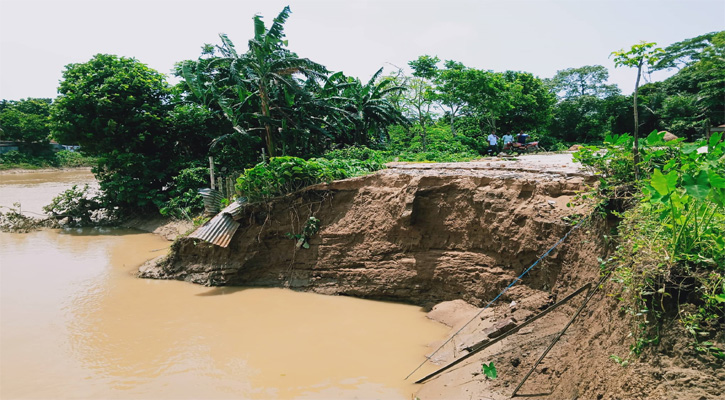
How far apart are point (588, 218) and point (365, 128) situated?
14.3m

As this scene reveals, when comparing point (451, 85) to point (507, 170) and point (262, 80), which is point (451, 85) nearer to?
point (262, 80)

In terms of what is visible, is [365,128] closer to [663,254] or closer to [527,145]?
[527,145]

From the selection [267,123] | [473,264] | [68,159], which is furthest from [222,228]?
[68,159]

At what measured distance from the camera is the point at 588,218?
452cm

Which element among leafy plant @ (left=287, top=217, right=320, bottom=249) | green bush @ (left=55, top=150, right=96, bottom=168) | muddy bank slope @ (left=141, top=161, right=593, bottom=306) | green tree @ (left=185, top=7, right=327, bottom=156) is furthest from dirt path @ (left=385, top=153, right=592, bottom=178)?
green bush @ (left=55, top=150, right=96, bottom=168)

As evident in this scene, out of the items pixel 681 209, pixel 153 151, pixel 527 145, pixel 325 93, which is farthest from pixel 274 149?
pixel 681 209

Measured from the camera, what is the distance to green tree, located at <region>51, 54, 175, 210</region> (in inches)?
517

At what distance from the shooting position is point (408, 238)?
22.1 feet

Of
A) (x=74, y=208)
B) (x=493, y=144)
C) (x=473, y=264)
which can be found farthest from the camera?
(x=493, y=144)

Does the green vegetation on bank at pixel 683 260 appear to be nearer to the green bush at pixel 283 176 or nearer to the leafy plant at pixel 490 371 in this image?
the leafy plant at pixel 490 371

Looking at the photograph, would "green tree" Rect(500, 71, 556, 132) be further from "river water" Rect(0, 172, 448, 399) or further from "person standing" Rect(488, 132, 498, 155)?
"river water" Rect(0, 172, 448, 399)

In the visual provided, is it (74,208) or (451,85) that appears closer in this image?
(74,208)

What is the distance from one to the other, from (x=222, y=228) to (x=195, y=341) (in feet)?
7.72

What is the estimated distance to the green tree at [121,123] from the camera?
13141 millimetres
